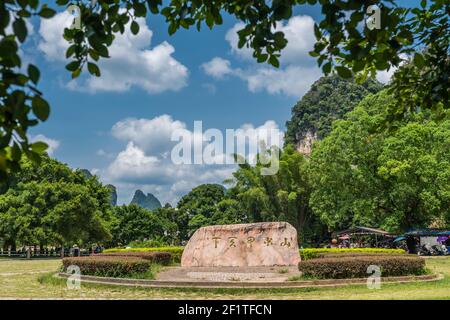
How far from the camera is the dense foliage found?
73.8 m

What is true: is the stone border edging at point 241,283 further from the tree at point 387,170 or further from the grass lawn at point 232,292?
the tree at point 387,170

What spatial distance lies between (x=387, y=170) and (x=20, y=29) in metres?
23.2

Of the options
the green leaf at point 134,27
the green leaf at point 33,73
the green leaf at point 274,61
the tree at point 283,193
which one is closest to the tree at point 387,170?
the tree at point 283,193

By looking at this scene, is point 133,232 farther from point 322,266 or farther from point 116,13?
point 116,13

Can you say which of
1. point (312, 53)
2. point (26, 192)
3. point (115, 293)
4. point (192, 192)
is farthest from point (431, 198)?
point (192, 192)

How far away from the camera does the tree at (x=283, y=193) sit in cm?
3638

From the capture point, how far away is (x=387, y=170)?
23.1 metres

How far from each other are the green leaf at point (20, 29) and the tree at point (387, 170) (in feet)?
70.5

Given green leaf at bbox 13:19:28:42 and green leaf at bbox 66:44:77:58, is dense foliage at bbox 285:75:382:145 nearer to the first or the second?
green leaf at bbox 66:44:77:58

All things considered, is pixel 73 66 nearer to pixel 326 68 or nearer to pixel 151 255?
pixel 326 68

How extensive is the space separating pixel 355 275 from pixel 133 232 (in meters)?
39.2

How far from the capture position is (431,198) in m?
22.4

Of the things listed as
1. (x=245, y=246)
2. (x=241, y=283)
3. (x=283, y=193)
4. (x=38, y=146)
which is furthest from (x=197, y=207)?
(x=38, y=146)

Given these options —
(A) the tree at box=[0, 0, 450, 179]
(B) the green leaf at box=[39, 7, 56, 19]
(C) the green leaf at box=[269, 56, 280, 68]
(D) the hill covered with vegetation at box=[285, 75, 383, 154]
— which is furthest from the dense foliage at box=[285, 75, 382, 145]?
(B) the green leaf at box=[39, 7, 56, 19]
